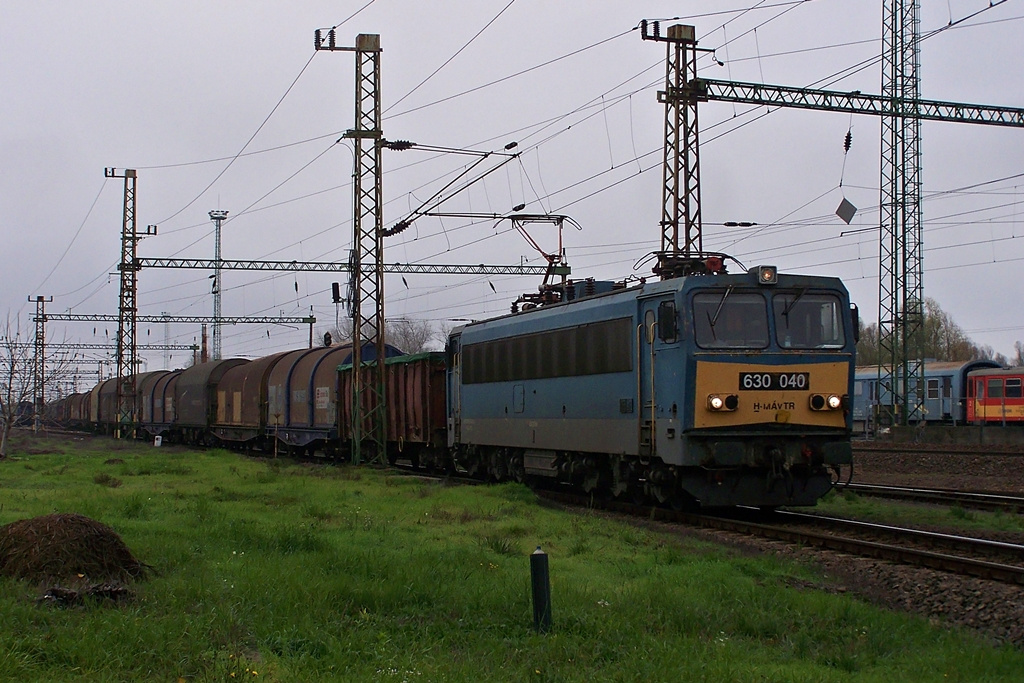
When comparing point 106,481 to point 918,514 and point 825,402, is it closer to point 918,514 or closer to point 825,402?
point 825,402

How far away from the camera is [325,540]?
11727 mm

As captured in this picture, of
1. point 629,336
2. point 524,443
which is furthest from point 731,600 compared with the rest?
point 524,443

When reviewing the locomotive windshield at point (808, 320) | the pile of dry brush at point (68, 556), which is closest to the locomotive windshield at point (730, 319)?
the locomotive windshield at point (808, 320)

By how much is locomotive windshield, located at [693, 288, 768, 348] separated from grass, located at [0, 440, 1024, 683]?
2956 millimetres

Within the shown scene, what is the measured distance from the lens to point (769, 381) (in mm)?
14414

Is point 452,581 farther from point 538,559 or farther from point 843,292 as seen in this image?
point 843,292

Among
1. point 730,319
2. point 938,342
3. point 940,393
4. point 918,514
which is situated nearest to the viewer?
point 730,319

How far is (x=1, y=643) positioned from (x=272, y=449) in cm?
3246

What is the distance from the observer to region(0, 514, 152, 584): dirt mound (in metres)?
8.80

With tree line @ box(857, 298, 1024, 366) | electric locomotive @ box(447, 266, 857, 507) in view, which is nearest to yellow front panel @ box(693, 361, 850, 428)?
electric locomotive @ box(447, 266, 857, 507)

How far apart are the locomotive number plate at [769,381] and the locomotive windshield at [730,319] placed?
45 centimetres

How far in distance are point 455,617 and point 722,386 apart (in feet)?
23.2

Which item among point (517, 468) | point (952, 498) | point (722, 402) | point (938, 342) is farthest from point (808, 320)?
point (938, 342)

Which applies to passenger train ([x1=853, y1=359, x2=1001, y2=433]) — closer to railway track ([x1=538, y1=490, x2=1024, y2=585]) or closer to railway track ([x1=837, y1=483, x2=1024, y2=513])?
railway track ([x1=837, y1=483, x2=1024, y2=513])
